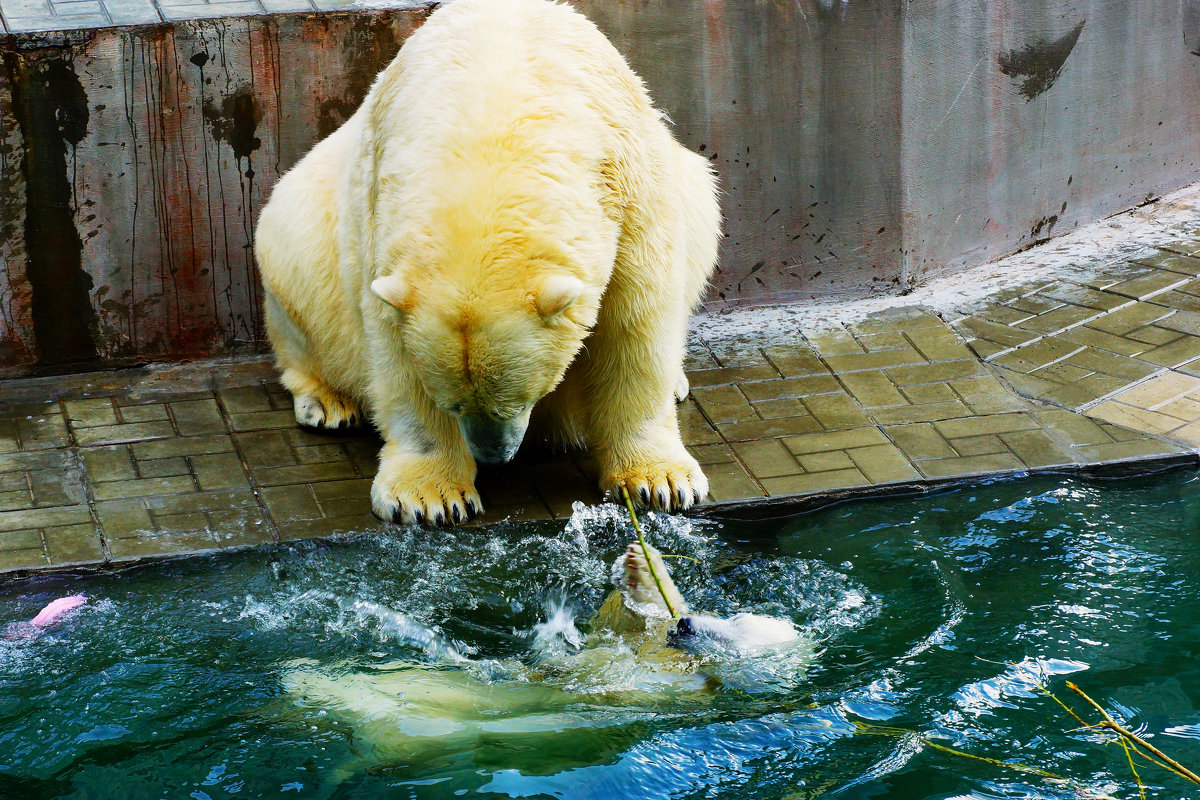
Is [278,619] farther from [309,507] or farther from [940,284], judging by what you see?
[940,284]

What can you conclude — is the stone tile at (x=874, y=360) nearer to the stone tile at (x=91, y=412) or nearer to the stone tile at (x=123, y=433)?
the stone tile at (x=123, y=433)

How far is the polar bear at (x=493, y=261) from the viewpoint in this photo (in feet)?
12.5

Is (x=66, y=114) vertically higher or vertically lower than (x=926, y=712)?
higher

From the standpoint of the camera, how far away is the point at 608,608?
4145 mm

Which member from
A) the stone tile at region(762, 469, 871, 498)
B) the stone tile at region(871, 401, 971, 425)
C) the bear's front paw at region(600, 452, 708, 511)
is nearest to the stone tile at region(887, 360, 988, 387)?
the stone tile at region(871, 401, 971, 425)

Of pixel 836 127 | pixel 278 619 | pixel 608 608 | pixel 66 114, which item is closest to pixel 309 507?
pixel 278 619

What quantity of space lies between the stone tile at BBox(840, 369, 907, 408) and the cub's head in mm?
1939

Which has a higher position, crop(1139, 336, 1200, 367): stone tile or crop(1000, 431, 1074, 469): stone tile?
crop(1139, 336, 1200, 367): stone tile

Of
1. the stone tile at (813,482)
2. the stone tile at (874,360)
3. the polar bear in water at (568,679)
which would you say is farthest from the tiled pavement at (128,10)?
the polar bear in water at (568,679)

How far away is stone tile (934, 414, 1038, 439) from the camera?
5.28 m

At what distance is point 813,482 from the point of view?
4961 millimetres

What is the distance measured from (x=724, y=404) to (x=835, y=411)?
1.49ft

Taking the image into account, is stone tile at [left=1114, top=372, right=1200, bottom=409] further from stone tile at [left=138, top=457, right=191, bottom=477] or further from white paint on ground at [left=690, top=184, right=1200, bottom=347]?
stone tile at [left=138, top=457, right=191, bottom=477]

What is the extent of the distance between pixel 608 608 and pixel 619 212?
123cm
